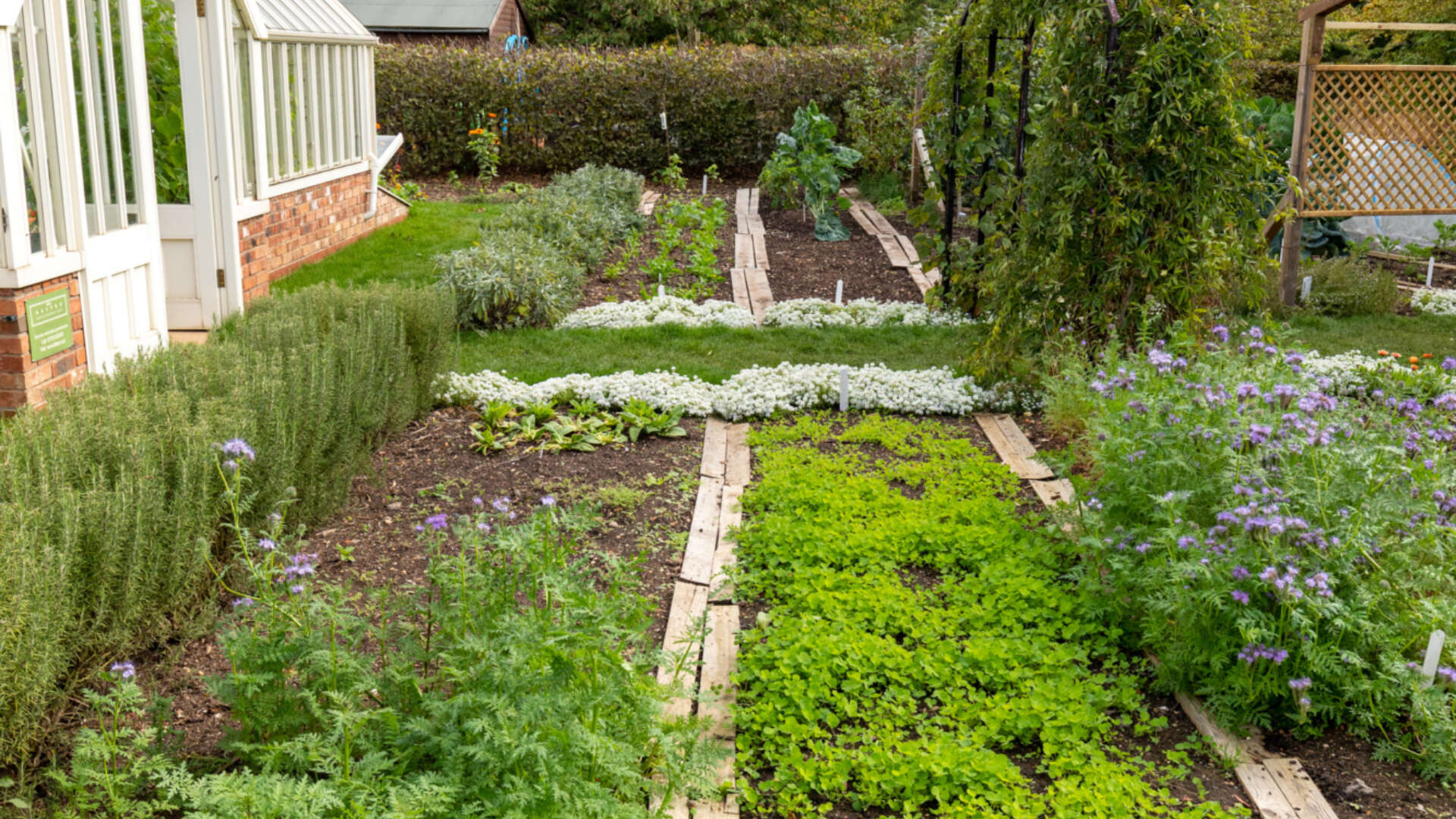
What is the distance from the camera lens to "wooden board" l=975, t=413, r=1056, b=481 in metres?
5.30

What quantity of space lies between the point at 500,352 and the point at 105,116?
2563 mm

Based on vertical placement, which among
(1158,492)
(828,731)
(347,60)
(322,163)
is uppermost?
(347,60)

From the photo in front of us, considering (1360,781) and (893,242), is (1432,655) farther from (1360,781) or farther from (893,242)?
(893,242)

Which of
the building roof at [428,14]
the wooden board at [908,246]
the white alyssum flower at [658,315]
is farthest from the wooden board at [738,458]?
the building roof at [428,14]

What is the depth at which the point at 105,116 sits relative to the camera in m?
5.97

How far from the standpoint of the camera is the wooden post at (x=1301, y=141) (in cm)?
891

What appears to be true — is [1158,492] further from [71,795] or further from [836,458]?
[71,795]

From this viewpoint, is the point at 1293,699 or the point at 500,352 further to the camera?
the point at 500,352

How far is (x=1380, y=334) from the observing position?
8.18m

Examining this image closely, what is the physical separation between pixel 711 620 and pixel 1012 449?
2.40 meters

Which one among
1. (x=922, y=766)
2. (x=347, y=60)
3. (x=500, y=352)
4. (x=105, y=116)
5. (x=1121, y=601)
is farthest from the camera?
(x=347, y=60)

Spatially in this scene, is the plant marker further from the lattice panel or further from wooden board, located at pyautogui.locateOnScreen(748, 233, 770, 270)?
wooden board, located at pyautogui.locateOnScreen(748, 233, 770, 270)

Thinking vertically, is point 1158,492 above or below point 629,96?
below

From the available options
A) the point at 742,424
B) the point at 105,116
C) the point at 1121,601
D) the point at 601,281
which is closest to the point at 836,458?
the point at 742,424
